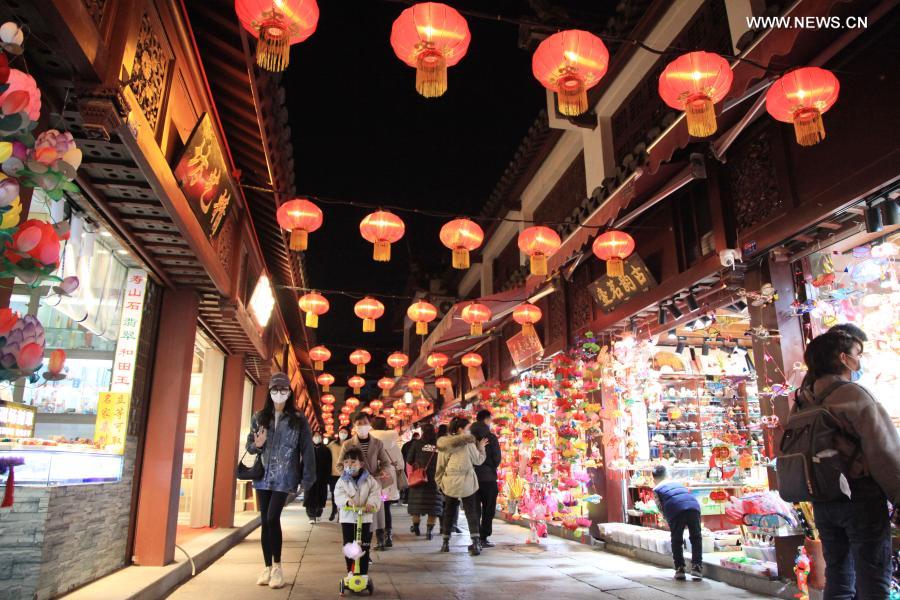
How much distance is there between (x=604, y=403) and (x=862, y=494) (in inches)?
262

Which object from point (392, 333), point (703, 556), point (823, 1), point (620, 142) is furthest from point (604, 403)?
point (392, 333)

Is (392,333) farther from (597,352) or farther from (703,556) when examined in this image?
(703,556)

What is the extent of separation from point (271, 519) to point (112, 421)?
1.93 meters

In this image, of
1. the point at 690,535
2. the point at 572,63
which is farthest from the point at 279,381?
the point at 690,535

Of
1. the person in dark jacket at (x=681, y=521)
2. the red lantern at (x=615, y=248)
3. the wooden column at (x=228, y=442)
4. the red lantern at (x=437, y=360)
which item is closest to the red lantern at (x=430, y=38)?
the red lantern at (x=615, y=248)

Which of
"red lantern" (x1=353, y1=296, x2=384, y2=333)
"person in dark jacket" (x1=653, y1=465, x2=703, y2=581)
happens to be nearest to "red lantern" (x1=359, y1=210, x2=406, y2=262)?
"red lantern" (x1=353, y1=296, x2=384, y2=333)

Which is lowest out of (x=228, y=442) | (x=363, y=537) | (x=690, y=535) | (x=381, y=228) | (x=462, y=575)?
(x=462, y=575)

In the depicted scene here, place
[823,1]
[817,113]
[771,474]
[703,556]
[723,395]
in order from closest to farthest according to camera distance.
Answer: [823,1] < [817,113] < [771,474] < [703,556] < [723,395]

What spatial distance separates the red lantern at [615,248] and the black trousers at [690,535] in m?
3.14

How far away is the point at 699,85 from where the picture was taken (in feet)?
17.4

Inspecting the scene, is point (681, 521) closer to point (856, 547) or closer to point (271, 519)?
point (856, 547)

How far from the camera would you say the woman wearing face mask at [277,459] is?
221 inches

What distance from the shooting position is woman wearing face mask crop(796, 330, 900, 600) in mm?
2992

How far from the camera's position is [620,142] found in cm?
979
